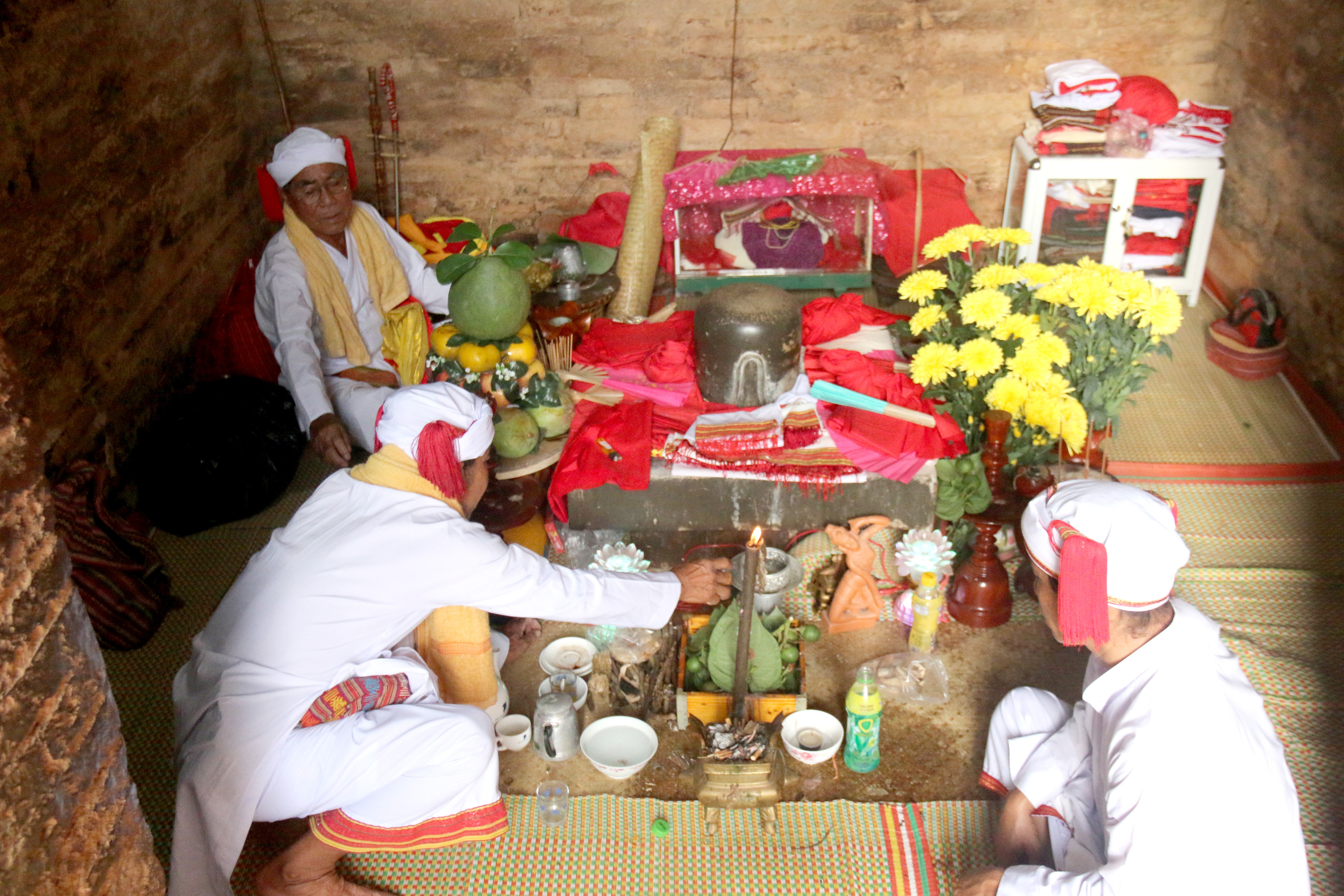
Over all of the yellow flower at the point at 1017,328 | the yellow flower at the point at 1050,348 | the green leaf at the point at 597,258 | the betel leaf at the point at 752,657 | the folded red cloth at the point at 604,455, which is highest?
the yellow flower at the point at 1017,328

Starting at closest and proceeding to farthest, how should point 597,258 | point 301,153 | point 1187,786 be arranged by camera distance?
point 1187,786
point 301,153
point 597,258

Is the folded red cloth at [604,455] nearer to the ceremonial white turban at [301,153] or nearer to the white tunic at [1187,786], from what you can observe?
the ceremonial white turban at [301,153]

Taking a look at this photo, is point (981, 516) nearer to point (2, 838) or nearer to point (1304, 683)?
point (1304, 683)

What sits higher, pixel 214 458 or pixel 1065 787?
pixel 1065 787

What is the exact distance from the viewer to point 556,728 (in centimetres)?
302

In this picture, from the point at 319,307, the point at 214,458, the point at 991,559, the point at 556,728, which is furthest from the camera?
the point at 319,307

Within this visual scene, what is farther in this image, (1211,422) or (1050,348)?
(1211,422)

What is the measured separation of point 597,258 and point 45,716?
4.04 m

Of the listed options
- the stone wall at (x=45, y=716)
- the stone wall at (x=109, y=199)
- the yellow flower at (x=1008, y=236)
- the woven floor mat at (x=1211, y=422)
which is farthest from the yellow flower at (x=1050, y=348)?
the stone wall at (x=109, y=199)

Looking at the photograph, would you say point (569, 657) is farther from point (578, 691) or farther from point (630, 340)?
point (630, 340)

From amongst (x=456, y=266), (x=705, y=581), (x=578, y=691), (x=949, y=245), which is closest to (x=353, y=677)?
(x=578, y=691)

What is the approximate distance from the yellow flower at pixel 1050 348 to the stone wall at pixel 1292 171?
2.07 meters

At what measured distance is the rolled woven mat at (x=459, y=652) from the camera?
2910 millimetres

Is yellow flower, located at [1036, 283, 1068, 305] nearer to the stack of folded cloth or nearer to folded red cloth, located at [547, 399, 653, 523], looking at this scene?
folded red cloth, located at [547, 399, 653, 523]
